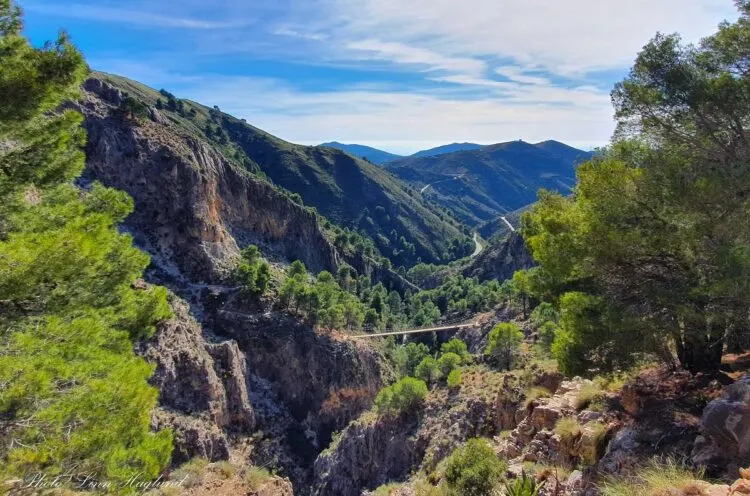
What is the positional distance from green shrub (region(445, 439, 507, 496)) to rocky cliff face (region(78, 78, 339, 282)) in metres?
47.3

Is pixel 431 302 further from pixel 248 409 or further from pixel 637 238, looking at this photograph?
pixel 637 238

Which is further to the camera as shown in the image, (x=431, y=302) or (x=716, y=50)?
(x=431, y=302)

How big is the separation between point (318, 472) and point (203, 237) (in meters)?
33.4

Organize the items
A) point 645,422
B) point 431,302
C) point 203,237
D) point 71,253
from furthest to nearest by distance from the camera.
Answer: point 431,302 < point 203,237 < point 645,422 < point 71,253

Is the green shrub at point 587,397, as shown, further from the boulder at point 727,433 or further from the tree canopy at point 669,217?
the boulder at point 727,433

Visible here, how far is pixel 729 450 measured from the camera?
6.90m

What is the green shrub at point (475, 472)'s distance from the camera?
10266 millimetres

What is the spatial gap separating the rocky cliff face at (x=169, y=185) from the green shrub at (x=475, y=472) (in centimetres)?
4734

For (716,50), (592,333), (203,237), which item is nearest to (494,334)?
(592,333)

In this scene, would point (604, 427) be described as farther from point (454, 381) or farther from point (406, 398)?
point (406, 398)

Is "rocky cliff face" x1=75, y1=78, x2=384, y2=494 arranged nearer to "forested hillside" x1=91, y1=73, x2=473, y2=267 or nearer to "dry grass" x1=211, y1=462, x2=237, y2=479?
"dry grass" x1=211, y1=462, x2=237, y2=479

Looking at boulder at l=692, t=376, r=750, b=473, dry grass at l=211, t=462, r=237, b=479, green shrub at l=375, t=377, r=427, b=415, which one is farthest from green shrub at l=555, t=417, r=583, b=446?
green shrub at l=375, t=377, r=427, b=415

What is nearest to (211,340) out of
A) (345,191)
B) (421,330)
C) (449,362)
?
(449,362)

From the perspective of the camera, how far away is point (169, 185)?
57188 mm
